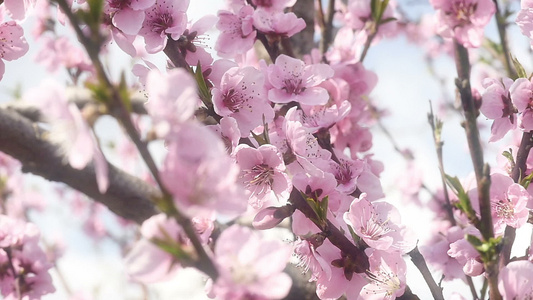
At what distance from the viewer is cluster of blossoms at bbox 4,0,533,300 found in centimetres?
65

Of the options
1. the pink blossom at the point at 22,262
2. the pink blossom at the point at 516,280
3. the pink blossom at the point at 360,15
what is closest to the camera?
the pink blossom at the point at 516,280

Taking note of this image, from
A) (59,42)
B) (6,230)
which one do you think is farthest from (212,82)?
(59,42)

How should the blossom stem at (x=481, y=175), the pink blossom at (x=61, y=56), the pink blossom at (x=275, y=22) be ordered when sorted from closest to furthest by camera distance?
the blossom stem at (x=481, y=175), the pink blossom at (x=275, y=22), the pink blossom at (x=61, y=56)

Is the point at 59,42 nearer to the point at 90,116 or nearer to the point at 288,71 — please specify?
the point at 288,71

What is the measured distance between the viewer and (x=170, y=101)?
2.09 feet

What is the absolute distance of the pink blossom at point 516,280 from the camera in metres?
0.95

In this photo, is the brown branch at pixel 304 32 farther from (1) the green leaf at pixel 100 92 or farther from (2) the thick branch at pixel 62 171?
(1) the green leaf at pixel 100 92

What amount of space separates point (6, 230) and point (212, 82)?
0.99 metres

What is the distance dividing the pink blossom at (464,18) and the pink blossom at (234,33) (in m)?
0.88

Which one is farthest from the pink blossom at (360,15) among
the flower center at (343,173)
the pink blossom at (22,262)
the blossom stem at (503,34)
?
the pink blossom at (22,262)

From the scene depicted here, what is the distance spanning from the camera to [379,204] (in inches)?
52.6

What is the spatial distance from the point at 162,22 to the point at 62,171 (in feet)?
2.54

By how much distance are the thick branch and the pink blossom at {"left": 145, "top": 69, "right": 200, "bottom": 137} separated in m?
1.13

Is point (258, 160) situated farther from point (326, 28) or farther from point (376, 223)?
point (326, 28)
